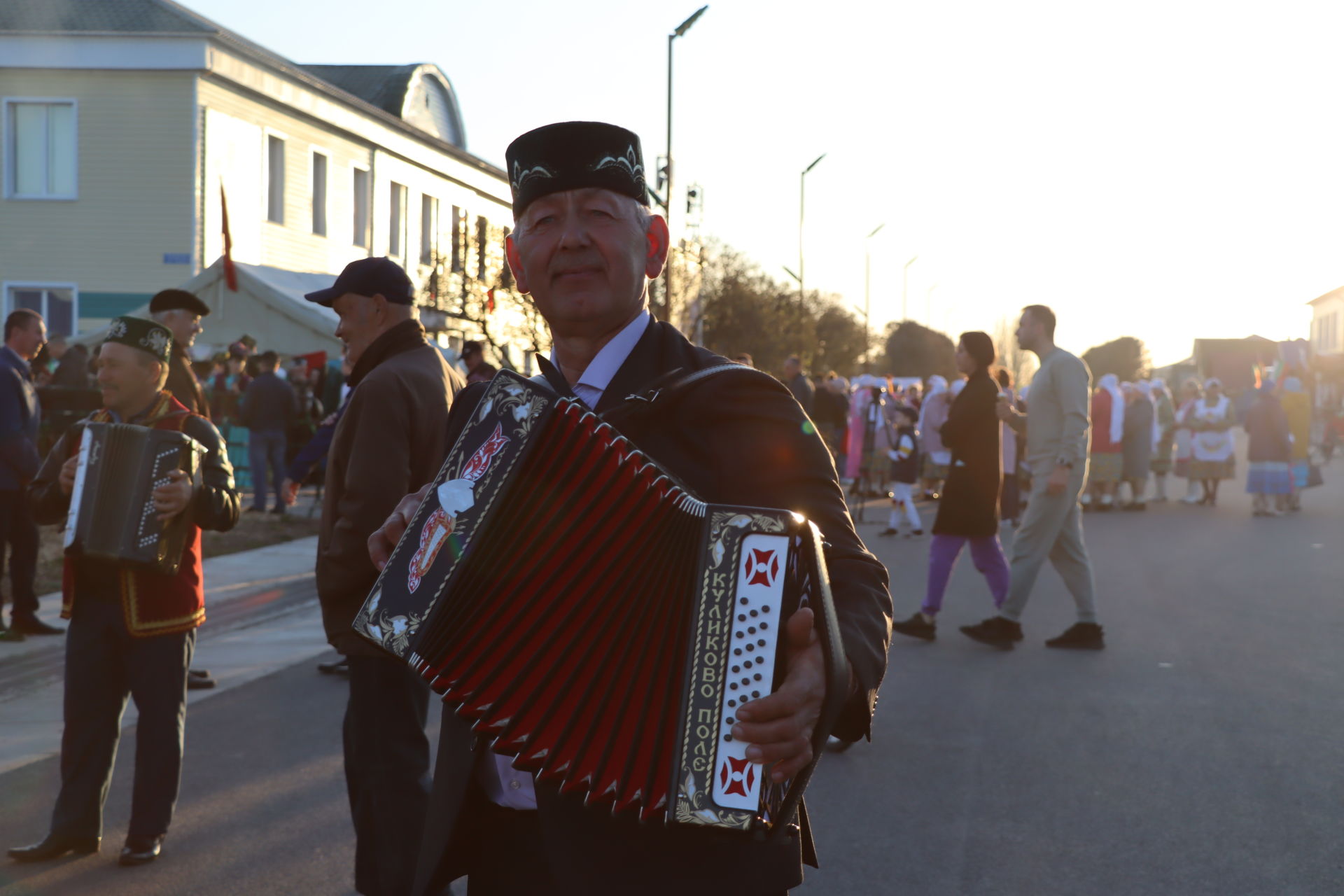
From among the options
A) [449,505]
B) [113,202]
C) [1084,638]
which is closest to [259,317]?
[113,202]

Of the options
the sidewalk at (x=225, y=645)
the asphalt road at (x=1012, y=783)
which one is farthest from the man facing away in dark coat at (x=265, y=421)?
the asphalt road at (x=1012, y=783)

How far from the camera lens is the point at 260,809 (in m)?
5.65

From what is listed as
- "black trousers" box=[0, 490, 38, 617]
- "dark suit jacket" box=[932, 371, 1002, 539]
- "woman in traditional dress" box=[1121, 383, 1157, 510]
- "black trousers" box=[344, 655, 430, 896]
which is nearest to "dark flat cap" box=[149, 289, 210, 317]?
"black trousers" box=[0, 490, 38, 617]

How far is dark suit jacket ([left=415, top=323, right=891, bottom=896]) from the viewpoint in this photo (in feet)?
7.06

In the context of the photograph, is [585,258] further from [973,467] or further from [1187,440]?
[1187,440]

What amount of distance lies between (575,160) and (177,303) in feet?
18.9

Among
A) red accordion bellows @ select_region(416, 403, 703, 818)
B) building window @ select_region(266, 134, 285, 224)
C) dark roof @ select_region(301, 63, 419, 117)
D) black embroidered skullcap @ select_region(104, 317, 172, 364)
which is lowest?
red accordion bellows @ select_region(416, 403, 703, 818)

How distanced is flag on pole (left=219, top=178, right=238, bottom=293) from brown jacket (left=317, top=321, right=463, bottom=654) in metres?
21.8

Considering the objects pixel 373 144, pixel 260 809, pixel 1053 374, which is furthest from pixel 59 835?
pixel 373 144

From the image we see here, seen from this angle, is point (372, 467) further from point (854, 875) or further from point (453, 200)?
point (453, 200)

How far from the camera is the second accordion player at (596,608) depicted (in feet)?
6.29

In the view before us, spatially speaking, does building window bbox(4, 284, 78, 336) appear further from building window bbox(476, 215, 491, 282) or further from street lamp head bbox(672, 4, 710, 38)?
street lamp head bbox(672, 4, 710, 38)

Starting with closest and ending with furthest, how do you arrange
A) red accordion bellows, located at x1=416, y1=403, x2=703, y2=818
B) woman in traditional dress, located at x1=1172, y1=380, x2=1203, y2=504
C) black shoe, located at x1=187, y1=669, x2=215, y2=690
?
red accordion bellows, located at x1=416, y1=403, x2=703, y2=818 < black shoe, located at x1=187, y1=669, x2=215, y2=690 < woman in traditional dress, located at x1=1172, y1=380, x2=1203, y2=504

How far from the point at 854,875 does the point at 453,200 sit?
37.9 metres
